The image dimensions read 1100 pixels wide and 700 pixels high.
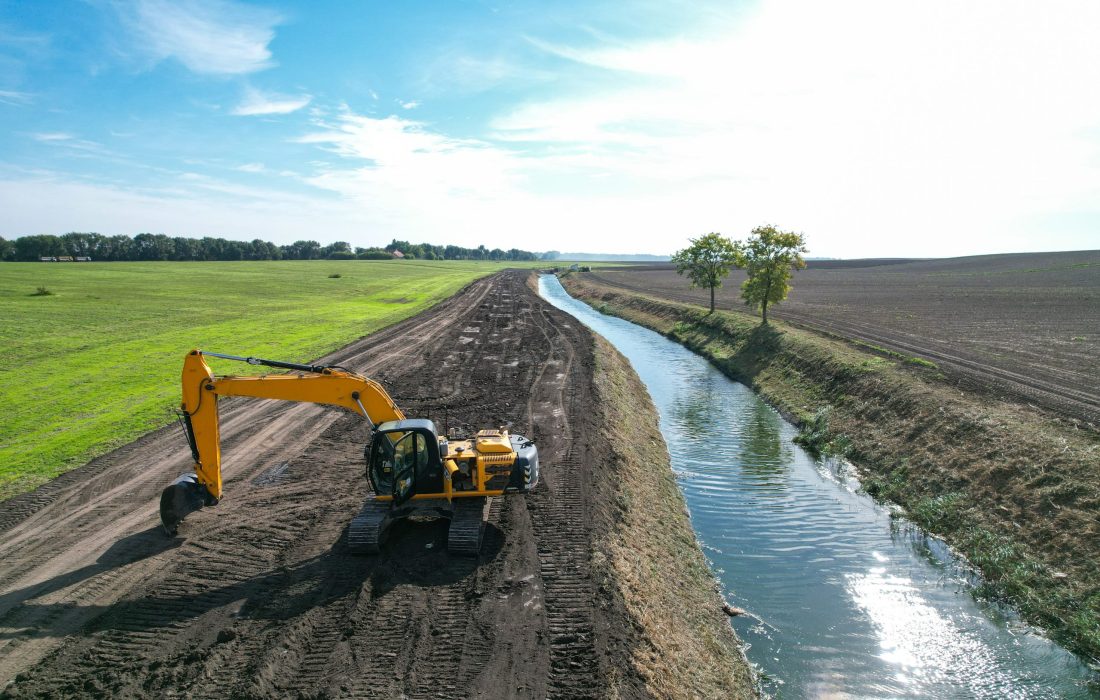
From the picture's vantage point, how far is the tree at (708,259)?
158 feet

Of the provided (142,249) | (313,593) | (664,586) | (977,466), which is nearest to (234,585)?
(313,593)

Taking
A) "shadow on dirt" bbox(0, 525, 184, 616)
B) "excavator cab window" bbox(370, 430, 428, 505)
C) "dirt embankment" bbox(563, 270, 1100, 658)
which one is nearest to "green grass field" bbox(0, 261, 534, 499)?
"shadow on dirt" bbox(0, 525, 184, 616)

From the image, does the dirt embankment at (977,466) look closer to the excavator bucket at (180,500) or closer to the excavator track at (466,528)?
the excavator track at (466,528)

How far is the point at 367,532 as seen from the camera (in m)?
11.9

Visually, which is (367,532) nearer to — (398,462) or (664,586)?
(398,462)

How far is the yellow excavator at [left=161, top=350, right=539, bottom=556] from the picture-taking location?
12.2 m

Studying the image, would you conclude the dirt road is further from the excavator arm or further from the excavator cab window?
the excavator cab window

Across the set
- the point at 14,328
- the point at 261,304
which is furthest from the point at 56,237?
the point at 14,328

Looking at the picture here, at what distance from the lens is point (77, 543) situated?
1234 cm

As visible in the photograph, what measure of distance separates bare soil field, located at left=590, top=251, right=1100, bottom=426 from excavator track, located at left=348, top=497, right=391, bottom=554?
2015 centimetres

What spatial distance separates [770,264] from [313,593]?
3572 centimetres

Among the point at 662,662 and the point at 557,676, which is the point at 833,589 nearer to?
the point at 662,662

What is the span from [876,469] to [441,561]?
47.0ft

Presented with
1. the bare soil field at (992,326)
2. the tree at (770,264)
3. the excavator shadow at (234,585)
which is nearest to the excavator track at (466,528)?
the excavator shadow at (234,585)
